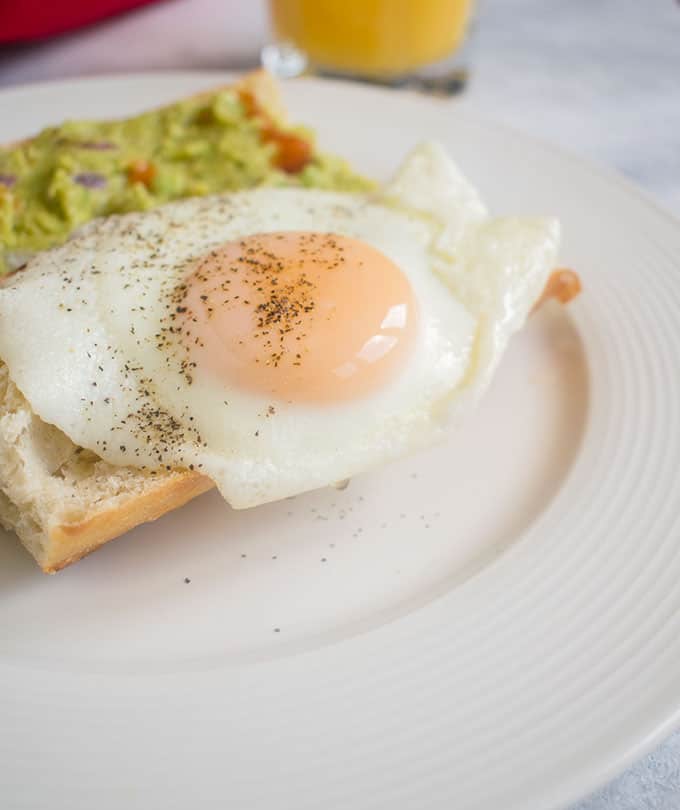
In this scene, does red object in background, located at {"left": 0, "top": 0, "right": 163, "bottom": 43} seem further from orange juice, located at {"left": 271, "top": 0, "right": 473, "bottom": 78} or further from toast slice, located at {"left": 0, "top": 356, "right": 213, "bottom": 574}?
toast slice, located at {"left": 0, "top": 356, "right": 213, "bottom": 574}

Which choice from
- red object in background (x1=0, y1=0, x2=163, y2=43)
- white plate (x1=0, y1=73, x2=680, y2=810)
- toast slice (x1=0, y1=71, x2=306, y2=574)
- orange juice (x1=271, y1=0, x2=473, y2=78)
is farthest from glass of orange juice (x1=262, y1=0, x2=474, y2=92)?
toast slice (x1=0, y1=71, x2=306, y2=574)

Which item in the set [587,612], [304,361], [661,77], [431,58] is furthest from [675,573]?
[661,77]

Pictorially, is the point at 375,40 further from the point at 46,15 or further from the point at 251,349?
the point at 251,349

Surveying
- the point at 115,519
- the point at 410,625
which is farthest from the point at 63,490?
the point at 410,625

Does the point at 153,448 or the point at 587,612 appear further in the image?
the point at 153,448

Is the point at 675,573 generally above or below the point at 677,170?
above

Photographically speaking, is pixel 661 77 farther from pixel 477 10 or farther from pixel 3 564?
pixel 3 564

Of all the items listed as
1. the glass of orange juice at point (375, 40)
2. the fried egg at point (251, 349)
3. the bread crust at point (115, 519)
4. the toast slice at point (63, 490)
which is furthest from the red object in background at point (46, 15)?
the bread crust at point (115, 519)
